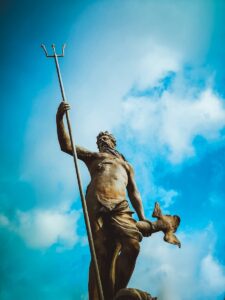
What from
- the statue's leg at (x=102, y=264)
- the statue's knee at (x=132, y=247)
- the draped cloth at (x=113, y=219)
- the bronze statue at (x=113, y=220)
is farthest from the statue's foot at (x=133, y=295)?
the draped cloth at (x=113, y=219)

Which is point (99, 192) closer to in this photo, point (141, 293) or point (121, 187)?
point (121, 187)

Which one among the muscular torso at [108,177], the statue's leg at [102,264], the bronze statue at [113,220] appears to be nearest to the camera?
the statue's leg at [102,264]

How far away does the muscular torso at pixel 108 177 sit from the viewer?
26.1 feet

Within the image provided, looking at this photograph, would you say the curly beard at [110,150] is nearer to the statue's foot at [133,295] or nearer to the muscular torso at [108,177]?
the muscular torso at [108,177]

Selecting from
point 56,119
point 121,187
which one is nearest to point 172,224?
point 121,187

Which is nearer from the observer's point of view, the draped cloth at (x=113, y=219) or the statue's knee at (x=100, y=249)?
the statue's knee at (x=100, y=249)

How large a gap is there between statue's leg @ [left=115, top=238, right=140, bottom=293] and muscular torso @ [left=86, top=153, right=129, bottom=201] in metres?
1.02

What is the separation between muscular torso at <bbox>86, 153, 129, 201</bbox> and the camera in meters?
7.96

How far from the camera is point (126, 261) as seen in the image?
7102 millimetres

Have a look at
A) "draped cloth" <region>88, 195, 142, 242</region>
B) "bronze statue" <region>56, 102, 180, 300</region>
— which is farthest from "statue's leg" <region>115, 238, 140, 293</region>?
"draped cloth" <region>88, 195, 142, 242</region>

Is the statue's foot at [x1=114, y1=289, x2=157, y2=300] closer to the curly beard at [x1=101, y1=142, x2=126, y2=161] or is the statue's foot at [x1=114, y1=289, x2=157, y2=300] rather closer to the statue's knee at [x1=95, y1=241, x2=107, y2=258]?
the statue's knee at [x1=95, y1=241, x2=107, y2=258]

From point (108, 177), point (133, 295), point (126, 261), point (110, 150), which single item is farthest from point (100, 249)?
point (110, 150)

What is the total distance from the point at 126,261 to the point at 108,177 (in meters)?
1.88

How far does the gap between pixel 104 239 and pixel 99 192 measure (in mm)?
984
